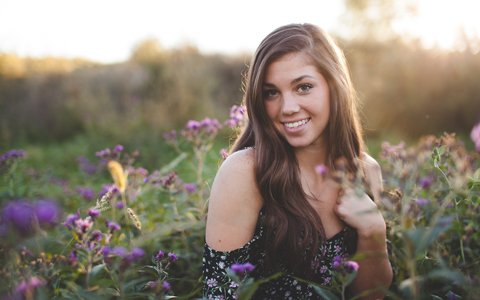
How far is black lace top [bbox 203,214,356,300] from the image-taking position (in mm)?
1982

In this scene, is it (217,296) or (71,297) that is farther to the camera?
(217,296)

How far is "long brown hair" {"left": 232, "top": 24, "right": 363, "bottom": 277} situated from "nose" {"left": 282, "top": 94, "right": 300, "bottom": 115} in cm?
12

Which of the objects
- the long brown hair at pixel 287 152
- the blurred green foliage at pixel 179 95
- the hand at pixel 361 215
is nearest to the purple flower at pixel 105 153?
the long brown hair at pixel 287 152

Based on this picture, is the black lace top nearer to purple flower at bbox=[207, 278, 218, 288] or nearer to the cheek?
purple flower at bbox=[207, 278, 218, 288]

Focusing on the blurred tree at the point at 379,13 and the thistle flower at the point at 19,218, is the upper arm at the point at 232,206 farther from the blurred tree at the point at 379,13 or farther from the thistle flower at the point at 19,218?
the blurred tree at the point at 379,13

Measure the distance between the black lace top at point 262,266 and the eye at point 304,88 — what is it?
0.56 meters

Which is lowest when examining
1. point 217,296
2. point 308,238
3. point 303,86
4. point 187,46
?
point 217,296

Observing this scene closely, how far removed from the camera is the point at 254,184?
2.04 m

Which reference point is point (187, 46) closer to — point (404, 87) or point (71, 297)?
point (404, 87)

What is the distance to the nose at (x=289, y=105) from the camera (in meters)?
2.02

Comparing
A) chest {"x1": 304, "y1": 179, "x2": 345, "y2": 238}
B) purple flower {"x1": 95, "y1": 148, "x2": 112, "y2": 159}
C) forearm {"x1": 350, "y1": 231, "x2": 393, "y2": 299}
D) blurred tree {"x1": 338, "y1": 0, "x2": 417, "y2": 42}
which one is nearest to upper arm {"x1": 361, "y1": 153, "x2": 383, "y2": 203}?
chest {"x1": 304, "y1": 179, "x2": 345, "y2": 238}

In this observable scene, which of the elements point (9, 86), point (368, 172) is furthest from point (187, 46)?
point (368, 172)

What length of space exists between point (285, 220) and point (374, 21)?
74.6 feet

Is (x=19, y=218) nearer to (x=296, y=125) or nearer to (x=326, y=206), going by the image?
(x=296, y=125)
